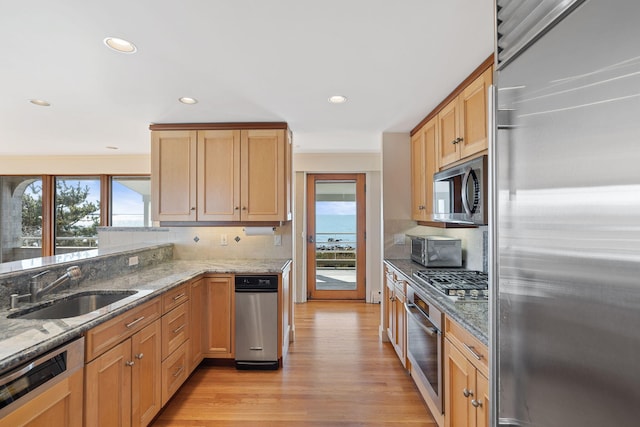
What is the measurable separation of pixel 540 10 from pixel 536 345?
0.79 metres

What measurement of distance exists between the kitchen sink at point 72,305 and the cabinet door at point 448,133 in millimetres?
2503

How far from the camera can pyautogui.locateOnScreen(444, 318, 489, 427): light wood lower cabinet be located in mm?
1298

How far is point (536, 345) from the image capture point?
→ 72 centimetres

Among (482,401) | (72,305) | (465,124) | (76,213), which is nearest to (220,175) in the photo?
(72,305)

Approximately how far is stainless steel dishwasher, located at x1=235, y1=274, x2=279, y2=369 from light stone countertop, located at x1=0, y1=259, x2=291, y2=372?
203mm

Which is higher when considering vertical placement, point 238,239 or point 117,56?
point 117,56

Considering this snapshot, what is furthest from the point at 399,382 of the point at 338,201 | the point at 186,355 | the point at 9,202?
the point at 9,202

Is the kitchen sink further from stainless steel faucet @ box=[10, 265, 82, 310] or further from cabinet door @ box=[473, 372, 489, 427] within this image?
cabinet door @ box=[473, 372, 489, 427]

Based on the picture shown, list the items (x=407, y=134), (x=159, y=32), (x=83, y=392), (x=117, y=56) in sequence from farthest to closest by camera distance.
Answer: (x=407, y=134) → (x=117, y=56) → (x=159, y=32) → (x=83, y=392)

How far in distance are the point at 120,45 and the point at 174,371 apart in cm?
220

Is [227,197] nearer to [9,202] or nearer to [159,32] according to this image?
[159,32]

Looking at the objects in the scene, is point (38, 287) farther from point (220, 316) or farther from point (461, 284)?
point (461, 284)

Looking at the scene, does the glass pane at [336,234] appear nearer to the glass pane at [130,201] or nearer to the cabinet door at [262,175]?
the cabinet door at [262,175]

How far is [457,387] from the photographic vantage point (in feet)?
5.22
